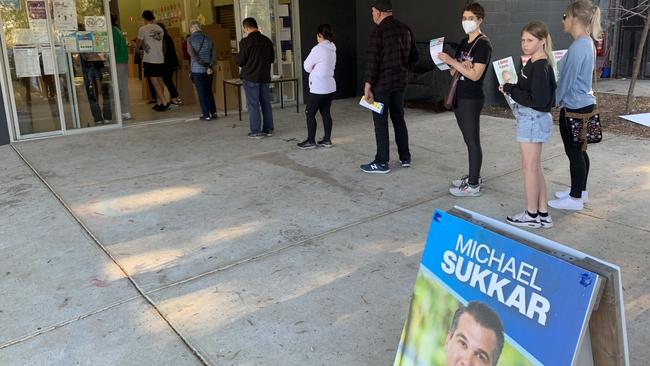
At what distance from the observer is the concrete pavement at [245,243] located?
263 cm

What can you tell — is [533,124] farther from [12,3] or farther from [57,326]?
[12,3]

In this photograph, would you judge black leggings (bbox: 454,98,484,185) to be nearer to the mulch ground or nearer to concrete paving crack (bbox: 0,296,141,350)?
concrete paving crack (bbox: 0,296,141,350)

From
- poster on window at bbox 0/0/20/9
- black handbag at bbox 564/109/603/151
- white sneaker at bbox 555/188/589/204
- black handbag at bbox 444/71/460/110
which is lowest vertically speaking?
white sneaker at bbox 555/188/589/204

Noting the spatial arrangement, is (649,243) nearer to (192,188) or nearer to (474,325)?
(474,325)

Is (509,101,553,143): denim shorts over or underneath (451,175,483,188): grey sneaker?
over

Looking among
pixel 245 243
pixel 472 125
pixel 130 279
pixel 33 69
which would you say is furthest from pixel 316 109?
pixel 33 69

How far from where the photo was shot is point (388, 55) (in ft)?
16.6

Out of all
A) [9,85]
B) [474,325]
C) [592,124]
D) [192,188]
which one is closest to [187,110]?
[9,85]

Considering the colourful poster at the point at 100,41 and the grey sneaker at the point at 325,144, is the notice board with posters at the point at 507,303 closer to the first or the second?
the grey sneaker at the point at 325,144

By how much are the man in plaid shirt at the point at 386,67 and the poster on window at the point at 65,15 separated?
4.55m

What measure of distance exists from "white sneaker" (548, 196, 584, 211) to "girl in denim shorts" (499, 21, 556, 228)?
396 mm

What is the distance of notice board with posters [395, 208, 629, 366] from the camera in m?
1.53

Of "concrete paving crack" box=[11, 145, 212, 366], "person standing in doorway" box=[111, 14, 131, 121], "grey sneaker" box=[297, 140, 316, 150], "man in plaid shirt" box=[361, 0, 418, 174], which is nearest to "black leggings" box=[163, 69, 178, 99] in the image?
"person standing in doorway" box=[111, 14, 131, 121]

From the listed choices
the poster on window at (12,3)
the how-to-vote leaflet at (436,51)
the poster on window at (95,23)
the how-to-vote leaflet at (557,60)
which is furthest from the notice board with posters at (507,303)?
the poster on window at (95,23)
